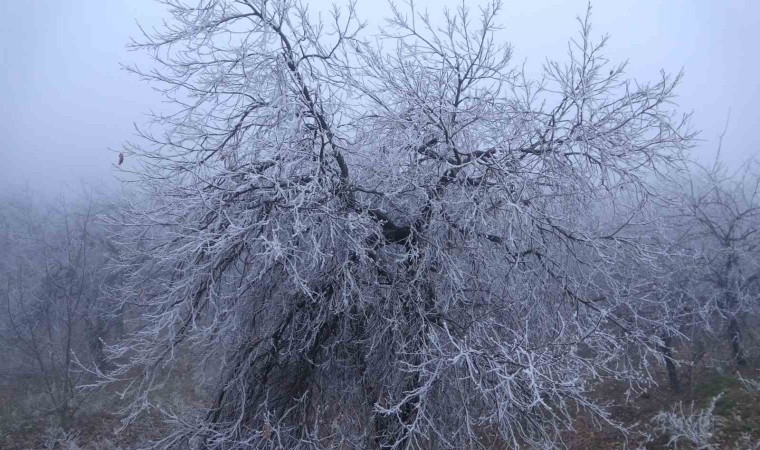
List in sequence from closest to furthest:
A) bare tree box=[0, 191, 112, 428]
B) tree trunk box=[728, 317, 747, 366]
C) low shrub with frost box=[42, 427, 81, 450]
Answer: tree trunk box=[728, 317, 747, 366]
low shrub with frost box=[42, 427, 81, 450]
bare tree box=[0, 191, 112, 428]

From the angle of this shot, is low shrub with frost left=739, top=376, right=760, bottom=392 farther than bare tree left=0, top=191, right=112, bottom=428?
No

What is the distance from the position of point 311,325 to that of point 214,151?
202cm

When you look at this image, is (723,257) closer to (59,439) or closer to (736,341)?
(736,341)

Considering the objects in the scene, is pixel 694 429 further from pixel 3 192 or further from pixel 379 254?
pixel 3 192

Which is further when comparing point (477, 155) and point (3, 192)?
point (3, 192)

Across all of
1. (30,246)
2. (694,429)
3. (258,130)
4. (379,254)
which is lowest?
(30,246)

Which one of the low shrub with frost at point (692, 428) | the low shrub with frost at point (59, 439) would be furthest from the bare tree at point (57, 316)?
the low shrub with frost at point (692, 428)

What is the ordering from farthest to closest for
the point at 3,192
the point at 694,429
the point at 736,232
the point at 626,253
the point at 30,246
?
the point at 3,192 → the point at 30,246 → the point at 736,232 → the point at 694,429 → the point at 626,253

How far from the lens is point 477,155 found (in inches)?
213

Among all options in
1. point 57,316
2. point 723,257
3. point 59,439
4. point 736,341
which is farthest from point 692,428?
point 57,316

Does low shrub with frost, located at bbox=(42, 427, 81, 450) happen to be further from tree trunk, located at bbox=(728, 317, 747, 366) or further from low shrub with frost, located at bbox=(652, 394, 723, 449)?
tree trunk, located at bbox=(728, 317, 747, 366)

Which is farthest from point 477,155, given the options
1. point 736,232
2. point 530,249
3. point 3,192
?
point 3,192

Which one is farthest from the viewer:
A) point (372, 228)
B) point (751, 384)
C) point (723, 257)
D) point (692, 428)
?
point (723, 257)

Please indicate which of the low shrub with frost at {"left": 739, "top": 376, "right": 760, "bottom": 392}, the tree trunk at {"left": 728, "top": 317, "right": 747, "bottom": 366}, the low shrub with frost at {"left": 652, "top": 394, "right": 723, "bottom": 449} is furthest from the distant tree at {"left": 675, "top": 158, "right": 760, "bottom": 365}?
the low shrub with frost at {"left": 652, "top": 394, "right": 723, "bottom": 449}
